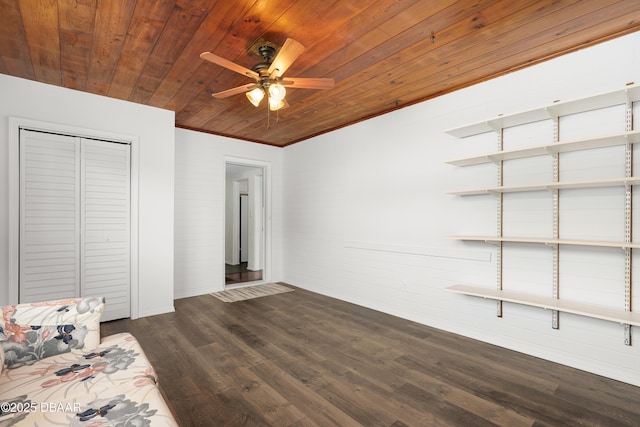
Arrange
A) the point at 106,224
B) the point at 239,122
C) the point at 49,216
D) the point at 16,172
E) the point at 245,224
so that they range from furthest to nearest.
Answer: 1. the point at 245,224
2. the point at 239,122
3. the point at 106,224
4. the point at 49,216
5. the point at 16,172

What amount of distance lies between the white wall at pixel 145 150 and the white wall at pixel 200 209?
728 mm

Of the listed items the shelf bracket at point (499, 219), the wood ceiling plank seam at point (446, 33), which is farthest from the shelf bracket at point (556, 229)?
the wood ceiling plank seam at point (446, 33)

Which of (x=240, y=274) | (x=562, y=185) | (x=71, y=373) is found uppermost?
(x=562, y=185)

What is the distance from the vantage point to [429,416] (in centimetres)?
191

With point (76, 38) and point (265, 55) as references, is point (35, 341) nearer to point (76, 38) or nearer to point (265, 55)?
point (76, 38)

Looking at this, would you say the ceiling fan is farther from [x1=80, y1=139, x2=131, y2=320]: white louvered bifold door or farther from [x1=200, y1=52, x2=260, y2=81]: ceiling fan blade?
[x1=80, y1=139, x2=131, y2=320]: white louvered bifold door

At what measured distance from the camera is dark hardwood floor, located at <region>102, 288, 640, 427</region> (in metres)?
1.92

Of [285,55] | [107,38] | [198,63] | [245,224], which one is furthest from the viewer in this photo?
[245,224]

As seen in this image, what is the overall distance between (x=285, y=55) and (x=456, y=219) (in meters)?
2.38

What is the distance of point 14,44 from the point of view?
245 cm

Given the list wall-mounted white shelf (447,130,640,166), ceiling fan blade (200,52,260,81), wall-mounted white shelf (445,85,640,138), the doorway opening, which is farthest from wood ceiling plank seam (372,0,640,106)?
the doorway opening

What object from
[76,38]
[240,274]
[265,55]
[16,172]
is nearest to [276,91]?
[265,55]

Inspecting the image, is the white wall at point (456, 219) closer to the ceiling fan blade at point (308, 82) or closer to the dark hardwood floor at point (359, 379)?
the dark hardwood floor at point (359, 379)

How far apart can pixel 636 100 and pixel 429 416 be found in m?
2.71
